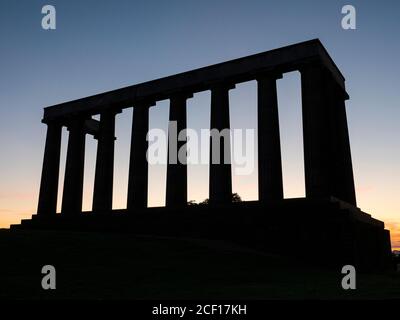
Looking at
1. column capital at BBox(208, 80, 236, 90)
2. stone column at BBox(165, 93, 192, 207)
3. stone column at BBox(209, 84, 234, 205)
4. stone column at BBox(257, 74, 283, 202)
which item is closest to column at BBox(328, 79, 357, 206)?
stone column at BBox(257, 74, 283, 202)

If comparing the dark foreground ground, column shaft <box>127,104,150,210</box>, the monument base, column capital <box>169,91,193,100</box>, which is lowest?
the dark foreground ground

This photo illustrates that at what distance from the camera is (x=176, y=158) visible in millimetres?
80812

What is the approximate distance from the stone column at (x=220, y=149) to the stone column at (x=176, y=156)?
7244 mm

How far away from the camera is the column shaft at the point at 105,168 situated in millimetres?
88750

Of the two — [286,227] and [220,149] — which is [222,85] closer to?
[220,149]

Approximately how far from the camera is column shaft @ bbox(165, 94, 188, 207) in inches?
3103

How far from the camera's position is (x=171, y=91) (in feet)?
282

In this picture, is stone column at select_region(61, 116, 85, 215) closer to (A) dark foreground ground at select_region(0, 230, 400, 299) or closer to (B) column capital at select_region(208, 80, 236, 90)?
(B) column capital at select_region(208, 80, 236, 90)

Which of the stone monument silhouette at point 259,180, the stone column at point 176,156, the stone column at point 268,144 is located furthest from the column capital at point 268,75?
the stone column at point 176,156

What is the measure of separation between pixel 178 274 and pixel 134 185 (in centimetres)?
4846

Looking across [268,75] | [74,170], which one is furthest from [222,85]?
[74,170]

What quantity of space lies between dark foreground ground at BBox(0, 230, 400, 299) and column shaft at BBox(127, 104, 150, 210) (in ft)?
90.3
